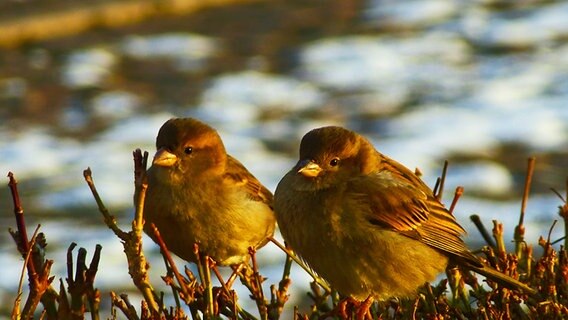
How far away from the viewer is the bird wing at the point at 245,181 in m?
4.80

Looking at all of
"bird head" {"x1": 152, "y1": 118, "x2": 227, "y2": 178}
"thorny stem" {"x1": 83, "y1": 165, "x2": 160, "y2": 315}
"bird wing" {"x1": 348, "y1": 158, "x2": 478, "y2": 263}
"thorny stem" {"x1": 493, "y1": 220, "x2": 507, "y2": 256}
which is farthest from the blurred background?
"thorny stem" {"x1": 83, "y1": 165, "x2": 160, "y2": 315}

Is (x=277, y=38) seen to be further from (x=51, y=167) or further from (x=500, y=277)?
(x=500, y=277)

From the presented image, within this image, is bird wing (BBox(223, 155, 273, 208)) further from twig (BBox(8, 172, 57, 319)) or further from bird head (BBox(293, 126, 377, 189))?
twig (BBox(8, 172, 57, 319))

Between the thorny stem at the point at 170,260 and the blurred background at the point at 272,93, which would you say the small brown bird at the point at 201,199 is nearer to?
the thorny stem at the point at 170,260

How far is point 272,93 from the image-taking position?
10570 millimetres

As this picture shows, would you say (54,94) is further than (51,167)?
Yes

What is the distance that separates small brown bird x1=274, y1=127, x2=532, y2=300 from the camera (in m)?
4.16

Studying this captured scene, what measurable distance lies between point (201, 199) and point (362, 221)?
0.66 metres

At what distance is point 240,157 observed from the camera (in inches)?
354

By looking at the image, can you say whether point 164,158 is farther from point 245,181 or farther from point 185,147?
point 245,181

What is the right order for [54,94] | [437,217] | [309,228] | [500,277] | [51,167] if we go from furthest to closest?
[54,94] → [51,167] → [437,217] → [309,228] → [500,277]

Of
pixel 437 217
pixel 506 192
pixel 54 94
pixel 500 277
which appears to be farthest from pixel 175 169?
pixel 54 94

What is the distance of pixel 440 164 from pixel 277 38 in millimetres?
3571

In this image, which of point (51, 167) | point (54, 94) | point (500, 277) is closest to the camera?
point (500, 277)
